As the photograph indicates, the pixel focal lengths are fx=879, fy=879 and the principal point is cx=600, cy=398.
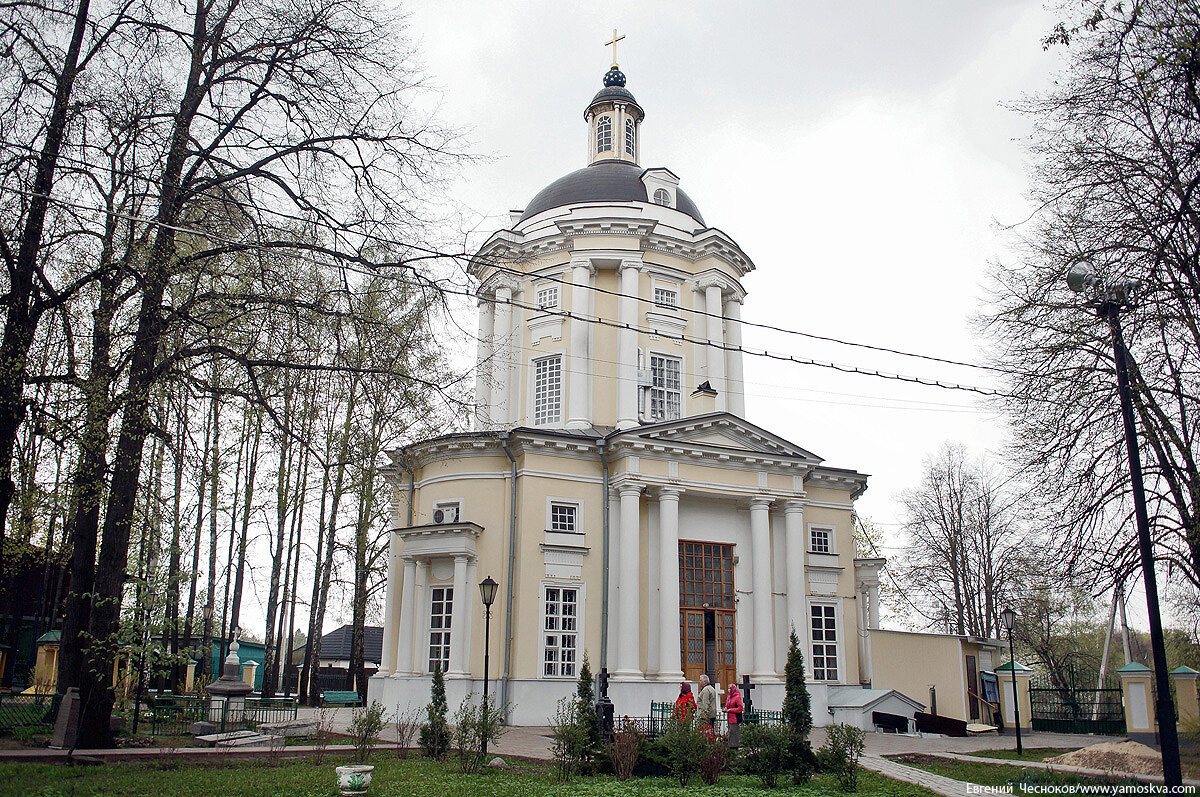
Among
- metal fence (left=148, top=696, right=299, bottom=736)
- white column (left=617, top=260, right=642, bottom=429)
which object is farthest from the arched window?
metal fence (left=148, top=696, right=299, bottom=736)

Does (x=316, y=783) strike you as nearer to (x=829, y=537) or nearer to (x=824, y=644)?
(x=824, y=644)

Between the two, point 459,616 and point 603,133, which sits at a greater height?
point 603,133

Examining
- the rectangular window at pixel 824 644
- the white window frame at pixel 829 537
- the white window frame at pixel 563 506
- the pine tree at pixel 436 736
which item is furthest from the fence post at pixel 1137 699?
the pine tree at pixel 436 736

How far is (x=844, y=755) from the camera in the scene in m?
12.9

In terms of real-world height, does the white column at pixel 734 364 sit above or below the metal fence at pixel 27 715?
above

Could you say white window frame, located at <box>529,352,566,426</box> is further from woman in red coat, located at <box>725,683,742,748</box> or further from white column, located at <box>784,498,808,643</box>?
woman in red coat, located at <box>725,683,742,748</box>

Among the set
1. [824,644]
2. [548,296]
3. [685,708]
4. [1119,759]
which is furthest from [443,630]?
[1119,759]

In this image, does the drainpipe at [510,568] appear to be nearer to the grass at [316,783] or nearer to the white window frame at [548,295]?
the white window frame at [548,295]

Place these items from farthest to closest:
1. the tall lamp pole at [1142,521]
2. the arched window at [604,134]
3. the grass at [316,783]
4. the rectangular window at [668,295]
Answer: the arched window at [604,134]
the rectangular window at [668,295]
the grass at [316,783]
the tall lamp pole at [1142,521]

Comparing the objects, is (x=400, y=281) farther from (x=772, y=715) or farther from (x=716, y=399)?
(x=716, y=399)

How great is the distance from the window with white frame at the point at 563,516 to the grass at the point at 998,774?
10804mm

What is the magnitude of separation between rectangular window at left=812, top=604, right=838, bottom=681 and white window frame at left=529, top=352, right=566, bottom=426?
10.5 m

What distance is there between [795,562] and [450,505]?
10.7 meters

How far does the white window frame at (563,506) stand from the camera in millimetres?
25109
